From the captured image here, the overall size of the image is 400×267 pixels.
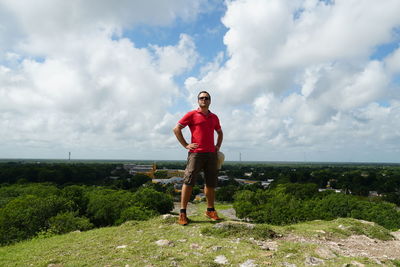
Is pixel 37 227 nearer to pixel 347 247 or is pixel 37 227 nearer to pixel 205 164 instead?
pixel 205 164

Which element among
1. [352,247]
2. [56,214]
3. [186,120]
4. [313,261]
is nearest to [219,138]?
[186,120]

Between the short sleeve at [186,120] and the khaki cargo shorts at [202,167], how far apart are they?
767 mm

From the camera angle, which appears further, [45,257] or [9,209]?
[9,209]

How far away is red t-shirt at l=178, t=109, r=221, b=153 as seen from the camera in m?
6.55

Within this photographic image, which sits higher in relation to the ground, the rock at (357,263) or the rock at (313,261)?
the rock at (357,263)

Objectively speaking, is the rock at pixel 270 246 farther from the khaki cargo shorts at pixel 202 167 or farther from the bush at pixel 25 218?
the bush at pixel 25 218

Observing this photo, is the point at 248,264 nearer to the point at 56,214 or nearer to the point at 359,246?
the point at 359,246

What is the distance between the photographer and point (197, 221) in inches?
276

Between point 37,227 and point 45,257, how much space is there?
39.3ft

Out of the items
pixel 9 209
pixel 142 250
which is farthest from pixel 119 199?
pixel 142 250

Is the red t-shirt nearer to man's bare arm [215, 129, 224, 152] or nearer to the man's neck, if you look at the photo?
the man's neck

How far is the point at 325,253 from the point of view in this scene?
456 centimetres

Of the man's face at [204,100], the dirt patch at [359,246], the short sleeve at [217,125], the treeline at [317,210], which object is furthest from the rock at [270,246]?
the treeline at [317,210]

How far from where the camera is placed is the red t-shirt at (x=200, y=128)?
6551mm
